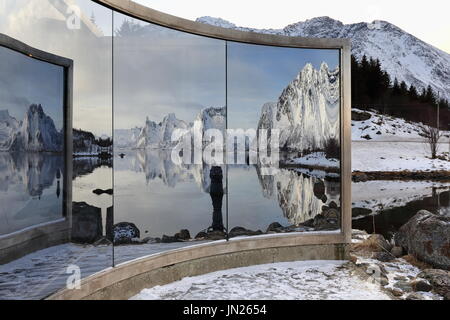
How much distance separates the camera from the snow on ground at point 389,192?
21266mm

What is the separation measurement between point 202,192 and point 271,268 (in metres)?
1.39

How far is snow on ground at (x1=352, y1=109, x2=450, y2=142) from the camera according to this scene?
29.0m

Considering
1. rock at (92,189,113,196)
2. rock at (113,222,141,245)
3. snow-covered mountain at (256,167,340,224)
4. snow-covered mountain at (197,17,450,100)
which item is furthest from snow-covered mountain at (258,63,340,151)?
snow-covered mountain at (197,17,450,100)

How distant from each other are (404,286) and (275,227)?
1.84m

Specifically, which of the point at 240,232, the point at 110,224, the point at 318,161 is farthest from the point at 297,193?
the point at 110,224

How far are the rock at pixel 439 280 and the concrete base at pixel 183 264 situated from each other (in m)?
1.11

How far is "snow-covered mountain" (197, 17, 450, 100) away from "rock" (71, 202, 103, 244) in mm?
44855

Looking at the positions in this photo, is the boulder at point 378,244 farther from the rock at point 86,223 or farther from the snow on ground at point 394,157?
the snow on ground at point 394,157

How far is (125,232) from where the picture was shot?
4285 mm

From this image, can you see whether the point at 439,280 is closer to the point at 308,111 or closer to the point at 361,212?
the point at 308,111

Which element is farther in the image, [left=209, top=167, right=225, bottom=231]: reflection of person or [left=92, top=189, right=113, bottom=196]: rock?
[left=209, top=167, right=225, bottom=231]: reflection of person

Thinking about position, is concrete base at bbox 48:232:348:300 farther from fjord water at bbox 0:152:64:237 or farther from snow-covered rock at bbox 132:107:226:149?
snow-covered rock at bbox 132:107:226:149

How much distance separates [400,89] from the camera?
3406cm

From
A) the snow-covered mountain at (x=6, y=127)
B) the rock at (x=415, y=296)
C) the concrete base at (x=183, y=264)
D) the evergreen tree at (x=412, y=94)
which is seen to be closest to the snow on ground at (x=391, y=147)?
the evergreen tree at (x=412, y=94)
